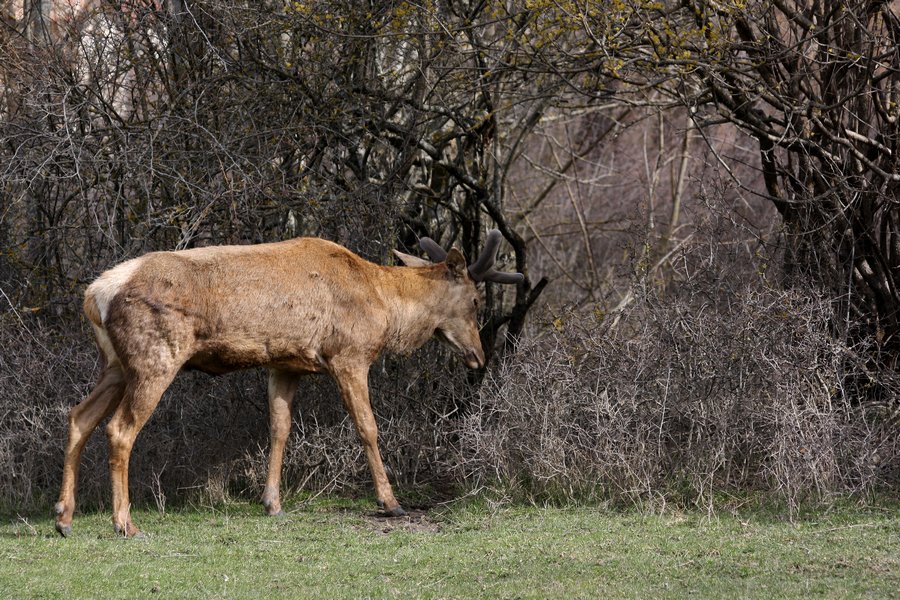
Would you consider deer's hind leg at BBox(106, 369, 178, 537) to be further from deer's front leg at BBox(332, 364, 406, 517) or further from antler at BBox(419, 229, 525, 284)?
antler at BBox(419, 229, 525, 284)

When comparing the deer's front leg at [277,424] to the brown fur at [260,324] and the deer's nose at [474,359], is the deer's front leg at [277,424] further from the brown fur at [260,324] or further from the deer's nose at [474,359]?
the deer's nose at [474,359]

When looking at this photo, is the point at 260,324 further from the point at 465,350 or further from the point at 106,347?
the point at 465,350

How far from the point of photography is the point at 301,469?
10422 millimetres

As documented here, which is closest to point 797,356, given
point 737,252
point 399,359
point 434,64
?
point 737,252

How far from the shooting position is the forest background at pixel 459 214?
9.41m

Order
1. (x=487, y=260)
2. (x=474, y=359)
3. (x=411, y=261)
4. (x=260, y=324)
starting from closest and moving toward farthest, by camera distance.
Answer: (x=260, y=324) < (x=487, y=260) < (x=474, y=359) < (x=411, y=261)

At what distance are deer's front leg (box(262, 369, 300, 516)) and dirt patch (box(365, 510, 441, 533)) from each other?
0.80 meters

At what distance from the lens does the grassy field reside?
23.2ft

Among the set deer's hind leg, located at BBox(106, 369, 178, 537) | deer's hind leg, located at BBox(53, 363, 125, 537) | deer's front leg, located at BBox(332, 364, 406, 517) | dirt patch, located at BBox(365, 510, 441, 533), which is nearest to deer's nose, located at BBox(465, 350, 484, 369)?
deer's front leg, located at BBox(332, 364, 406, 517)

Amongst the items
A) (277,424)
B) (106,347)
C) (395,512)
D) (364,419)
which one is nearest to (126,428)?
(106,347)

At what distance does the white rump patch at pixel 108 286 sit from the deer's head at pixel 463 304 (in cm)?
276

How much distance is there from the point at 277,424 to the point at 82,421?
1.63 metres

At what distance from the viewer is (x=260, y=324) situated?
9289 millimetres

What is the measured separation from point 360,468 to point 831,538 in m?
4.18
